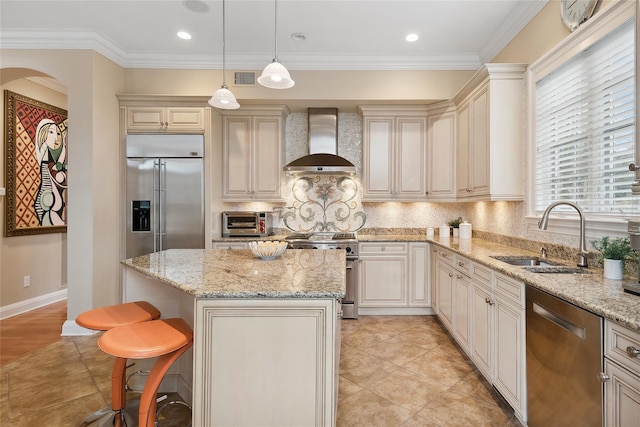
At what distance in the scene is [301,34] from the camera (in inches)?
131

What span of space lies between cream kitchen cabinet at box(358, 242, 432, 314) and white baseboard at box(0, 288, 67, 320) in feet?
13.9

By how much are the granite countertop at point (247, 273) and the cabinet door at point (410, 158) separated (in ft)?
6.21

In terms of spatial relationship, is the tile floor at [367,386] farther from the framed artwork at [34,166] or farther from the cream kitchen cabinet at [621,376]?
the framed artwork at [34,166]

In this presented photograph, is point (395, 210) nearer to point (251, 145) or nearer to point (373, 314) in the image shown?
point (373, 314)

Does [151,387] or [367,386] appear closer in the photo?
[151,387]

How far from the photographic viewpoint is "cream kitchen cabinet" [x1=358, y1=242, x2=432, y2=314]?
380cm

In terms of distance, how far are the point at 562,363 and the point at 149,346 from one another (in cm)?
191

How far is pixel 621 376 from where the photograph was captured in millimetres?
1160

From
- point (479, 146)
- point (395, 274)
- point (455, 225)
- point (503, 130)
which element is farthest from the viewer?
point (455, 225)

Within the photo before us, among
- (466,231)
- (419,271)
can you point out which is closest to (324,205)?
(419,271)

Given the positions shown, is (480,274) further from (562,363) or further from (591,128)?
(591,128)

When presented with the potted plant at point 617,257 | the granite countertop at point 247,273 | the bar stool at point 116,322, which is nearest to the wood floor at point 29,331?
the bar stool at point 116,322

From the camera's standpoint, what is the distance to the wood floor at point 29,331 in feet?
9.66

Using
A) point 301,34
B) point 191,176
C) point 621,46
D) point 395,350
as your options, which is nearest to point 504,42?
point 621,46
